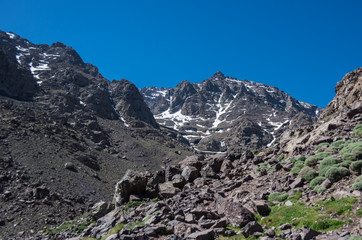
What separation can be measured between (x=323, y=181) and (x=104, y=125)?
146 m

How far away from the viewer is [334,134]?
21984 millimetres

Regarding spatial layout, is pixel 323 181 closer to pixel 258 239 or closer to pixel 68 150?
pixel 258 239

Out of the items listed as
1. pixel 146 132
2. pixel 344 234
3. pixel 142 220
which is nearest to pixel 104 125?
pixel 146 132

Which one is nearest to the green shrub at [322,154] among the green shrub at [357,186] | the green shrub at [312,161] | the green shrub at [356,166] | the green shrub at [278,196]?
the green shrub at [312,161]

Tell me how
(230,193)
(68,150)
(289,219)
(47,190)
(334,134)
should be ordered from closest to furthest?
1. (289,219)
2. (230,193)
3. (334,134)
4. (47,190)
5. (68,150)

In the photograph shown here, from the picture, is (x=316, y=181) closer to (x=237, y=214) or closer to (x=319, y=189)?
(x=319, y=189)

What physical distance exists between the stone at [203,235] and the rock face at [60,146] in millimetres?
42865

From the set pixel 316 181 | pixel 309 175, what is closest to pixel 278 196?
pixel 316 181

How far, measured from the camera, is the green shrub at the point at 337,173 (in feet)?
44.7

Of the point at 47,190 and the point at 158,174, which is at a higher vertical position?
the point at 158,174

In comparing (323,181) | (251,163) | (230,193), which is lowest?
(230,193)

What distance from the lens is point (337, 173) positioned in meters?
13.7

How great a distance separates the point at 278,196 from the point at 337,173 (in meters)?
3.44

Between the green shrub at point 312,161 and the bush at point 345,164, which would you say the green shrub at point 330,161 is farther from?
the green shrub at point 312,161
